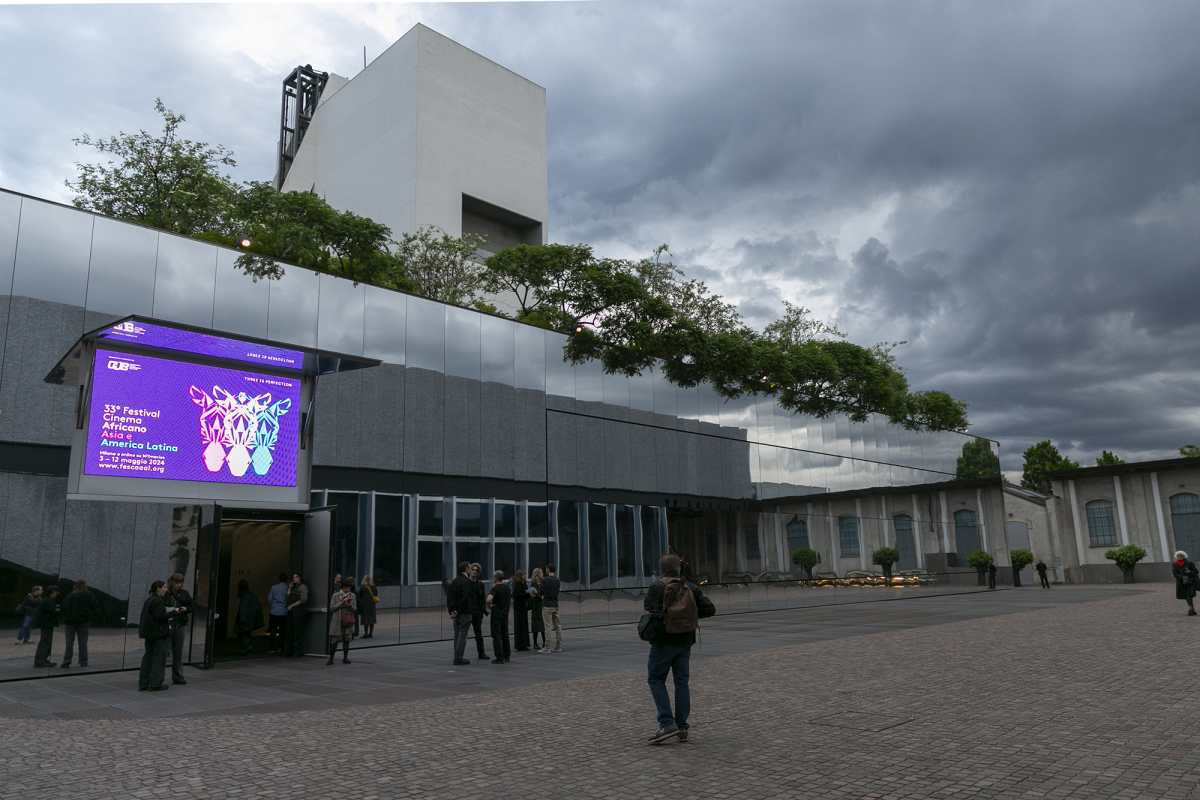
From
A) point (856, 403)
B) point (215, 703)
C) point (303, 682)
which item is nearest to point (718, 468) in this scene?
point (856, 403)

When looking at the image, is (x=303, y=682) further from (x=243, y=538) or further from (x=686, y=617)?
(x=686, y=617)

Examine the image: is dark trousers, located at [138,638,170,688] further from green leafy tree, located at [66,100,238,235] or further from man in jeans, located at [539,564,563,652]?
green leafy tree, located at [66,100,238,235]

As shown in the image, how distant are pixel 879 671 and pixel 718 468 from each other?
18332mm

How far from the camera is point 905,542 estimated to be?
39.7 metres

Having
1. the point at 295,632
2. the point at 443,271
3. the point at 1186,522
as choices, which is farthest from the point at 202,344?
the point at 1186,522

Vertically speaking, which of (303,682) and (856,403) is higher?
(856,403)

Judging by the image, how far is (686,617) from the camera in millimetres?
7680

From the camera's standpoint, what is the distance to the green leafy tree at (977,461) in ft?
154

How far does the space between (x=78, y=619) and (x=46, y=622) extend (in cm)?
45

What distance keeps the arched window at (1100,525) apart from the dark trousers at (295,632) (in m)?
50.4

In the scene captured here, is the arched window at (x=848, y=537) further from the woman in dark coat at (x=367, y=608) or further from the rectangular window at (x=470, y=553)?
the woman in dark coat at (x=367, y=608)

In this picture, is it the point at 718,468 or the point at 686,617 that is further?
the point at 718,468

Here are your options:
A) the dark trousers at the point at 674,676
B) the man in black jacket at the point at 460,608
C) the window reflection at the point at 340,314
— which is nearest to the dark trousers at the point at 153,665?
the man in black jacket at the point at 460,608

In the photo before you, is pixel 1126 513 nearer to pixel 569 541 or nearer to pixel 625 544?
pixel 625 544
